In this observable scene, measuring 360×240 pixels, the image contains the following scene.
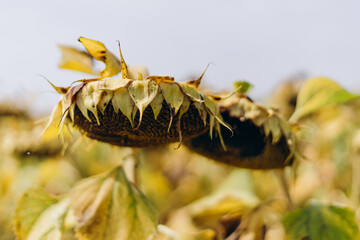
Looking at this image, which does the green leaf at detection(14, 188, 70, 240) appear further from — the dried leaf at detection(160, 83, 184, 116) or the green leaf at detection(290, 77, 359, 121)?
the green leaf at detection(290, 77, 359, 121)

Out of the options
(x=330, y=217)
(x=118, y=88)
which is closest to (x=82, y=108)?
(x=118, y=88)

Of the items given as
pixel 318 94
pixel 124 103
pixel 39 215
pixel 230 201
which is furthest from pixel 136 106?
pixel 230 201

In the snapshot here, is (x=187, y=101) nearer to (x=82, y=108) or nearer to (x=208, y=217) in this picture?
(x=82, y=108)

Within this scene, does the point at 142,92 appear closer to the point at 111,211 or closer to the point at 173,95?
the point at 173,95

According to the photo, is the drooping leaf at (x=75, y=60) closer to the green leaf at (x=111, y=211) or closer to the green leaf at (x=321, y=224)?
the green leaf at (x=111, y=211)

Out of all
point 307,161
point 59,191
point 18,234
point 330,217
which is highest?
point 307,161

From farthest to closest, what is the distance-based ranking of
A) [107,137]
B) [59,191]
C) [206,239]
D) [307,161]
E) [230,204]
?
[59,191], [230,204], [206,239], [307,161], [107,137]

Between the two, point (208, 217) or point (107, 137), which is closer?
point (107, 137)

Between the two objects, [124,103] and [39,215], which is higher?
[124,103]
